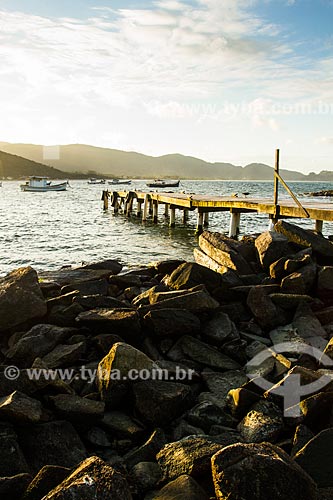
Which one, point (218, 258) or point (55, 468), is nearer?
point (55, 468)

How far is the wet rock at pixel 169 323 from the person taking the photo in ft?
21.9

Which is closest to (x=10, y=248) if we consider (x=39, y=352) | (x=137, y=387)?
(x=39, y=352)

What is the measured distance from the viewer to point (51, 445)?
177 inches

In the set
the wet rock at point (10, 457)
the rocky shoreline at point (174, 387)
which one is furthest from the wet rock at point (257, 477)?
the wet rock at point (10, 457)

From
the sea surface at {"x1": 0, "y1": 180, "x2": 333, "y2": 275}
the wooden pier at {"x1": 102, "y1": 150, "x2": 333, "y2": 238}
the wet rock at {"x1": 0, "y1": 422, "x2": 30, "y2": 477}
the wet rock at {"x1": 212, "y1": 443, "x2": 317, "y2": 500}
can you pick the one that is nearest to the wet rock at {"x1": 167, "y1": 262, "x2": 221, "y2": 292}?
the wet rock at {"x1": 0, "y1": 422, "x2": 30, "y2": 477}

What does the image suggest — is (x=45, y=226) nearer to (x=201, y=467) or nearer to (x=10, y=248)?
(x=10, y=248)

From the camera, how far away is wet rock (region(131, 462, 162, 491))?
3.99 meters

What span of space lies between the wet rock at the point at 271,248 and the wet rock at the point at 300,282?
3.58ft

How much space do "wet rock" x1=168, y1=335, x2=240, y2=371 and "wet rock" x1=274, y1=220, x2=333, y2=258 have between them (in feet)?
13.5

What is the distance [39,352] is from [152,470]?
9.12 feet

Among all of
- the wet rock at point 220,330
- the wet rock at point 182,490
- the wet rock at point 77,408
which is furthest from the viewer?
the wet rock at point 220,330

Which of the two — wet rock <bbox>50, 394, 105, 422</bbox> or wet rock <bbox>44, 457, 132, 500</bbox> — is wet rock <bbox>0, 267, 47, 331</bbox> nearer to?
wet rock <bbox>50, 394, 105, 422</bbox>

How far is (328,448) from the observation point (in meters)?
3.98

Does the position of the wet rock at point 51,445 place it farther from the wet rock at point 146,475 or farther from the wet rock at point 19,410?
the wet rock at point 146,475
